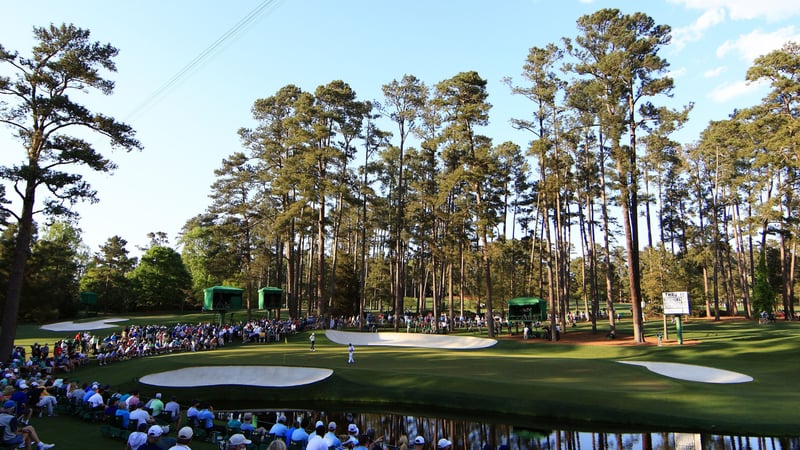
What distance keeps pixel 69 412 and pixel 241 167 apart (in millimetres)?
35200

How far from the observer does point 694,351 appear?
27844mm

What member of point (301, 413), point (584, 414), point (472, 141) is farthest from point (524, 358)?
point (472, 141)

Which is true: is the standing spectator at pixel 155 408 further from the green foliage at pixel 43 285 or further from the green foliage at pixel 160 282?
the green foliage at pixel 160 282

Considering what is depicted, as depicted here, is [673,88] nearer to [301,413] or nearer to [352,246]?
[301,413]

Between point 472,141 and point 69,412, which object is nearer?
point 69,412

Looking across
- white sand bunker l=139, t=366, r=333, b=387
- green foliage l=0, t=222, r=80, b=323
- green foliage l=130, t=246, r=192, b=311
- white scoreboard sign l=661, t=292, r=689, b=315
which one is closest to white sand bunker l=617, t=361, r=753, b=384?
white scoreboard sign l=661, t=292, r=689, b=315

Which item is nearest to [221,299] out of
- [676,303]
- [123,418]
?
[123,418]

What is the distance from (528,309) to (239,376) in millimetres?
24675

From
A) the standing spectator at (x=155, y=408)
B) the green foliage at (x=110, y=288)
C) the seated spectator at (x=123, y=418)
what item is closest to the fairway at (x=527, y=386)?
the standing spectator at (x=155, y=408)

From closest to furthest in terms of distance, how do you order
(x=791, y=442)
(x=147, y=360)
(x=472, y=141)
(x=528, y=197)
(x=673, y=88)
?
(x=791, y=442) < (x=147, y=360) < (x=673, y=88) < (x=472, y=141) < (x=528, y=197)

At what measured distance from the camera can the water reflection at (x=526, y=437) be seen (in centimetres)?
1352

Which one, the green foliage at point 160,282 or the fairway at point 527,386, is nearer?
the fairway at point 527,386

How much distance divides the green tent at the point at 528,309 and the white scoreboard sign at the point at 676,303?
9.92 m

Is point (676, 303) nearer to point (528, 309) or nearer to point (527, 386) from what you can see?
point (528, 309)
